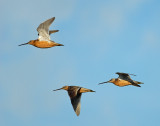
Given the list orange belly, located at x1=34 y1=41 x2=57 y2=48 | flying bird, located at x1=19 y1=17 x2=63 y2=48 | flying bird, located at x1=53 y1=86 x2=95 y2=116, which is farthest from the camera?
orange belly, located at x1=34 y1=41 x2=57 y2=48

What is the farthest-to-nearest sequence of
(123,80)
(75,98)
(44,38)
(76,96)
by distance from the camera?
(123,80) → (44,38) → (76,96) → (75,98)

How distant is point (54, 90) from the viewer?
30.3m

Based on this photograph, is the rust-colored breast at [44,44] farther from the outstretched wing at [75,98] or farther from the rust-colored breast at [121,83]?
the rust-colored breast at [121,83]

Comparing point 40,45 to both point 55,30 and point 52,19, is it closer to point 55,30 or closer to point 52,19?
point 52,19

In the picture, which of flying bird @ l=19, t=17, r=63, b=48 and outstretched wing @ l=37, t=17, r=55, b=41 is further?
flying bird @ l=19, t=17, r=63, b=48

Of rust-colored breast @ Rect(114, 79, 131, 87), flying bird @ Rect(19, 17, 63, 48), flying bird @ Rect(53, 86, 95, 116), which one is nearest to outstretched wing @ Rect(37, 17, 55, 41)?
flying bird @ Rect(19, 17, 63, 48)

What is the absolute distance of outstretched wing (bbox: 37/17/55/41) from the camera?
25.8 m

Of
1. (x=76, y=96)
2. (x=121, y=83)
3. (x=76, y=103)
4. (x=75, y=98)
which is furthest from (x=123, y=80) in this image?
(x=76, y=103)

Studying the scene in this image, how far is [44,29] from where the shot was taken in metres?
Answer: 26.3

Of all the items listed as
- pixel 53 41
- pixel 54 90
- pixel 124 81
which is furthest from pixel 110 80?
pixel 53 41

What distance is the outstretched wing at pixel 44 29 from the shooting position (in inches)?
1016

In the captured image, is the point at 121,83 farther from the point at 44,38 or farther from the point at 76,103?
the point at 44,38

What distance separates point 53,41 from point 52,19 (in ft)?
5.03

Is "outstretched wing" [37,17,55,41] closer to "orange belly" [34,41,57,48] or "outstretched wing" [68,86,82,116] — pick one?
"orange belly" [34,41,57,48]
